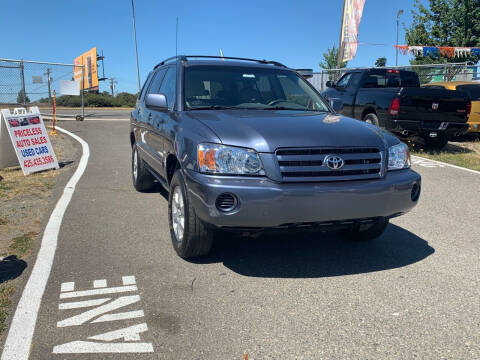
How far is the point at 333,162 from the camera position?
11.6ft

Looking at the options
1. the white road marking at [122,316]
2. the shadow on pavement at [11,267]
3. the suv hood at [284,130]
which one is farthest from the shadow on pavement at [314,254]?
the shadow on pavement at [11,267]

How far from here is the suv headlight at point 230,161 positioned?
11.4ft

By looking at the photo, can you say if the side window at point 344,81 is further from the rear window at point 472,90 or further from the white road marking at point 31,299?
the white road marking at point 31,299

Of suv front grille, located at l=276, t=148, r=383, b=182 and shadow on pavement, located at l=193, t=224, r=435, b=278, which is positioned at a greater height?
suv front grille, located at l=276, t=148, r=383, b=182

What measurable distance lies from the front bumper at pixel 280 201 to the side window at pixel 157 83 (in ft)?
8.54

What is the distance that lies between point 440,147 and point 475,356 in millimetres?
9859

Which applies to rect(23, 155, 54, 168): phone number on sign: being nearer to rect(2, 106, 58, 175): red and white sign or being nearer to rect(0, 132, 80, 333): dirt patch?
rect(2, 106, 58, 175): red and white sign

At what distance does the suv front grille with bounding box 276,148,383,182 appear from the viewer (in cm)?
348

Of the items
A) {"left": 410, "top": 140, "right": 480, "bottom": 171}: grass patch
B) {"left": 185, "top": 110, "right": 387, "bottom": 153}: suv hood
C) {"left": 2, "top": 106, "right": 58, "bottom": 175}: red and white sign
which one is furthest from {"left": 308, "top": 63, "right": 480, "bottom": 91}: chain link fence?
{"left": 185, "top": 110, "right": 387, "bottom": 153}: suv hood

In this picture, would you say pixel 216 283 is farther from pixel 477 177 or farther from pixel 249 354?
pixel 477 177

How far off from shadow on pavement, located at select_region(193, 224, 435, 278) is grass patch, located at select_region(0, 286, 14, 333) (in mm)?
1490

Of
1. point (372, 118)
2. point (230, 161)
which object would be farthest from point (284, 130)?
point (372, 118)

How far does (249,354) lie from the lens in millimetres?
2678

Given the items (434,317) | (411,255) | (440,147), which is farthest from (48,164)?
(440,147)
